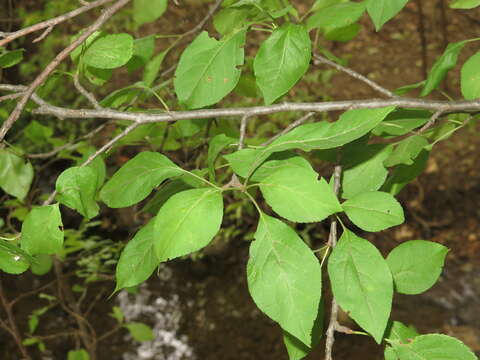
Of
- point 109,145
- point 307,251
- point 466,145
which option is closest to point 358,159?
point 307,251

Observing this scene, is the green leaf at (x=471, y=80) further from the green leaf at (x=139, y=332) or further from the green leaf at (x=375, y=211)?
the green leaf at (x=139, y=332)

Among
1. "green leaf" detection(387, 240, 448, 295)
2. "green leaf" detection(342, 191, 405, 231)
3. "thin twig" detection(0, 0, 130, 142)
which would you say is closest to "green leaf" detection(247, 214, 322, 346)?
"green leaf" detection(342, 191, 405, 231)

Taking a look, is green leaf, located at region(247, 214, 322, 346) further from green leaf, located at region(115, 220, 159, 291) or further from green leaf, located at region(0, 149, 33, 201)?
green leaf, located at region(0, 149, 33, 201)

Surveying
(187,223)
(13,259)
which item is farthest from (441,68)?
(13,259)

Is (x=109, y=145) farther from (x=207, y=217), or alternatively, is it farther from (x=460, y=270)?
(x=460, y=270)

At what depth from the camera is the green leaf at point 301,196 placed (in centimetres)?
77

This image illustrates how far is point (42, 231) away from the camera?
87 centimetres

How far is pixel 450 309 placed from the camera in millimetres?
3967

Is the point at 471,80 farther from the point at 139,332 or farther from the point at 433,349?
the point at 139,332

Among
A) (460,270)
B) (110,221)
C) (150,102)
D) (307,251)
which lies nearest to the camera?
(307,251)

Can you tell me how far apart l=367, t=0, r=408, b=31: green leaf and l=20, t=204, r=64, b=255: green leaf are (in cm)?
66

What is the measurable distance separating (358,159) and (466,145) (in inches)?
164

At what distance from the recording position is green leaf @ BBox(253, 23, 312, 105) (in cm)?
99

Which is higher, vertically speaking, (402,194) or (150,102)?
(150,102)
